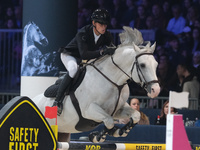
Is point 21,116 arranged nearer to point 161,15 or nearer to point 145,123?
point 145,123

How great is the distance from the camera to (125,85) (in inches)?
254

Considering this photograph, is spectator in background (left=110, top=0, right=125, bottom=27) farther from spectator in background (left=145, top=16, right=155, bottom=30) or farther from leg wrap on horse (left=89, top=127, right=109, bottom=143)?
leg wrap on horse (left=89, top=127, right=109, bottom=143)

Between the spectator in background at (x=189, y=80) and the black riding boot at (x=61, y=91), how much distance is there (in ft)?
13.5

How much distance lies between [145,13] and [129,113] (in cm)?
533

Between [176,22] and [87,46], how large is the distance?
15.7 feet

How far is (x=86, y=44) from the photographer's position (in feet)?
21.2

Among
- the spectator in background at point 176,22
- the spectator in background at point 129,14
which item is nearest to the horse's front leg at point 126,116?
the spectator in background at point 176,22

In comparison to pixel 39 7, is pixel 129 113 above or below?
below

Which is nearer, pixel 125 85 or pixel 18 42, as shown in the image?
pixel 125 85

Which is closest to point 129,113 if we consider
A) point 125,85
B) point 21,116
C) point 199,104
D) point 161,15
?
point 125,85

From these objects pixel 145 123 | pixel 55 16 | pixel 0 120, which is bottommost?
pixel 145 123

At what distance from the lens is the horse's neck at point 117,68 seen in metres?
6.29

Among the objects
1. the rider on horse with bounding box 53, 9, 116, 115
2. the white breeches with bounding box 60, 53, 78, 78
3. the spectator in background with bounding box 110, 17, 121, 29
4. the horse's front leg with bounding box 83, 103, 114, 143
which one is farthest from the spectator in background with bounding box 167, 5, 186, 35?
the horse's front leg with bounding box 83, 103, 114, 143

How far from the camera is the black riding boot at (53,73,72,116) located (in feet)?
21.8
